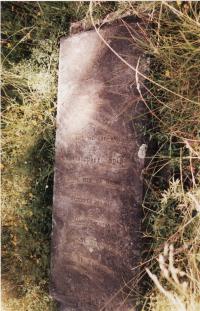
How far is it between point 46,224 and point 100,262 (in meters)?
0.82

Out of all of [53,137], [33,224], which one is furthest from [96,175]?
[33,224]

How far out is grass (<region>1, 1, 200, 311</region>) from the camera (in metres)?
2.24

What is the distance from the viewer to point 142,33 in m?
2.29

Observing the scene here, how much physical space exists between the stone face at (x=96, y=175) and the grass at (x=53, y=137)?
0.37ft

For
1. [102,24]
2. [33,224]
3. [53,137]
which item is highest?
[102,24]

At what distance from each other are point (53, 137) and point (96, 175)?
72 cm

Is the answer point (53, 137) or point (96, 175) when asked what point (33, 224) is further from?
point (96, 175)

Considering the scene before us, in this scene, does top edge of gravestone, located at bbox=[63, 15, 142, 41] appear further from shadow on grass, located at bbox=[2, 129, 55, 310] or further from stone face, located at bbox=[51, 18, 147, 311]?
shadow on grass, located at bbox=[2, 129, 55, 310]

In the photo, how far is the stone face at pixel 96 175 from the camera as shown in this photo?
Result: 2.38 metres

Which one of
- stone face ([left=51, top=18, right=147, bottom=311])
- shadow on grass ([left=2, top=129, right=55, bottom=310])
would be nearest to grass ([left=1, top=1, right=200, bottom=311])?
shadow on grass ([left=2, top=129, right=55, bottom=310])

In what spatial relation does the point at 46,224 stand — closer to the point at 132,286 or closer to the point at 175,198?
the point at 132,286

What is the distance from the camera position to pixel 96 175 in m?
2.56

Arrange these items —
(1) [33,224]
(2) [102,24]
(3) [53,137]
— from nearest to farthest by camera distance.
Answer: (2) [102,24] → (3) [53,137] → (1) [33,224]

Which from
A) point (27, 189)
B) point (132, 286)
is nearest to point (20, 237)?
point (27, 189)
